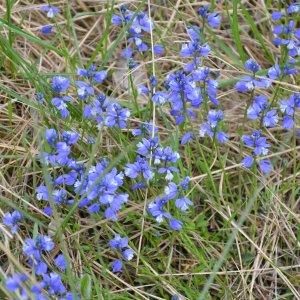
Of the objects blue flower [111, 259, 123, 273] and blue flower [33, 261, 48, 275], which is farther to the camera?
blue flower [111, 259, 123, 273]

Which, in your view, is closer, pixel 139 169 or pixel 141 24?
pixel 139 169

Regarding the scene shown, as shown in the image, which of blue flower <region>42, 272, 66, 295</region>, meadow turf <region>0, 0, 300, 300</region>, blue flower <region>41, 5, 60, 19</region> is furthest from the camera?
blue flower <region>41, 5, 60, 19</region>

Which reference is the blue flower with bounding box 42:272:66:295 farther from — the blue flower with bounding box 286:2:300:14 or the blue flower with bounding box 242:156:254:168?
the blue flower with bounding box 286:2:300:14

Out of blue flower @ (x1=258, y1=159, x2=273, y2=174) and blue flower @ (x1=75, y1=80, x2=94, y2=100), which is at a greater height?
blue flower @ (x1=75, y1=80, x2=94, y2=100)

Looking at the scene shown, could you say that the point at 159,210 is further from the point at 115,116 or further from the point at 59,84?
the point at 59,84

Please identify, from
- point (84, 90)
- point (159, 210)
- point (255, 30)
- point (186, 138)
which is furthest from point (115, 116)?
point (255, 30)

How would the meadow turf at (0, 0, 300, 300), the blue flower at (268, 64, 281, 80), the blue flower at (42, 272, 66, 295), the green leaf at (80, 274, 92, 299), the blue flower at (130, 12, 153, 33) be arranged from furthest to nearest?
the blue flower at (130, 12, 153, 33)
the blue flower at (268, 64, 281, 80)
the meadow turf at (0, 0, 300, 300)
the green leaf at (80, 274, 92, 299)
the blue flower at (42, 272, 66, 295)

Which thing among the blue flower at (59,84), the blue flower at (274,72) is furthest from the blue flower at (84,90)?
the blue flower at (274,72)

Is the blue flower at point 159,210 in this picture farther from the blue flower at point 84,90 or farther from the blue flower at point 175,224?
the blue flower at point 84,90

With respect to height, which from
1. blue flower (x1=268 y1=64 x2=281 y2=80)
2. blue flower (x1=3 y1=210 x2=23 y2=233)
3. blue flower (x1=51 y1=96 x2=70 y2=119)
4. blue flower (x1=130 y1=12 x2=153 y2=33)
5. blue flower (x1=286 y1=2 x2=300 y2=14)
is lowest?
blue flower (x1=268 y1=64 x2=281 y2=80)

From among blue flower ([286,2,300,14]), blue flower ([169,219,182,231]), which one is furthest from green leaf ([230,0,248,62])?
blue flower ([169,219,182,231])
